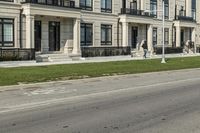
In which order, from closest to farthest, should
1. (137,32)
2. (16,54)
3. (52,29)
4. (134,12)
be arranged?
(16,54)
(52,29)
(134,12)
(137,32)

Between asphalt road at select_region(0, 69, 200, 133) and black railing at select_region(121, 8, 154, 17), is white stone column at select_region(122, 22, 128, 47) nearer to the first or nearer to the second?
black railing at select_region(121, 8, 154, 17)

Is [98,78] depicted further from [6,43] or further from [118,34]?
[118,34]

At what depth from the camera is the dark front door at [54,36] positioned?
39375 millimetres

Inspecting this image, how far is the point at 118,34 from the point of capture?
47.7 meters

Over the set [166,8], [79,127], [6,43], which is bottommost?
[79,127]

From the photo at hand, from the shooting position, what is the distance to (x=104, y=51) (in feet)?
142

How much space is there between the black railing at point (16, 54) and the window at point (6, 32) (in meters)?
1.93

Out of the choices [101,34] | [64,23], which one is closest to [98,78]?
[64,23]

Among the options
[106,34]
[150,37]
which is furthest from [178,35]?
[106,34]

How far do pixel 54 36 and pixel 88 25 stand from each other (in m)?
4.88

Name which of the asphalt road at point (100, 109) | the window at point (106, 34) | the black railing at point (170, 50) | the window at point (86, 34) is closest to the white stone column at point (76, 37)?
the window at point (86, 34)

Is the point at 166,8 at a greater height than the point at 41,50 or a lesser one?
greater

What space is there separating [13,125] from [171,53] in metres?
48.4

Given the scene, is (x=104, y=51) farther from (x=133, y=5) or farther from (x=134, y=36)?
(x=133, y=5)
